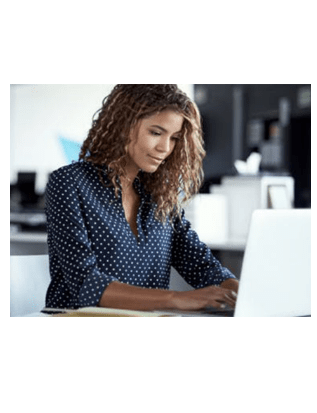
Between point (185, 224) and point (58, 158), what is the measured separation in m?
6.51

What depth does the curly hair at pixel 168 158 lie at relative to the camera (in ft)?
5.47

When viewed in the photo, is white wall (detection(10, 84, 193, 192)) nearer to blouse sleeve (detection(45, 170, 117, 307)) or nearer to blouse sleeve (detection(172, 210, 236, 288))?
blouse sleeve (detection(172, 210, 236, 288))

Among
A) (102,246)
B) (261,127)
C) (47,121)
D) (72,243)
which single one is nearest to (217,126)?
(261,127)

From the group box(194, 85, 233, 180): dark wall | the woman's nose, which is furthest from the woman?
box(194, 85, 233, 180): dark wall

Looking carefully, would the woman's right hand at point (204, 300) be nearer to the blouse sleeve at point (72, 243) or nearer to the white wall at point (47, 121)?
the blouse sleeve at point (72, 243)

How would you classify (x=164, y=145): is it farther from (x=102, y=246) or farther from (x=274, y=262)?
(x=274, y=262)

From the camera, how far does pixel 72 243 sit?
4.90ft

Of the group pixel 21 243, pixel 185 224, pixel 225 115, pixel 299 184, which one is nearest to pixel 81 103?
pixel 225 115

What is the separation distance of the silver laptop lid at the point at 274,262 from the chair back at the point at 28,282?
708 mm

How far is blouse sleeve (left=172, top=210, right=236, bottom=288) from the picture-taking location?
1846 millimetres

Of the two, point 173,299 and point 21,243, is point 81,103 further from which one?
point 173,299

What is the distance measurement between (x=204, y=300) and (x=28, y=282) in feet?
2.01

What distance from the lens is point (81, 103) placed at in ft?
27.0
